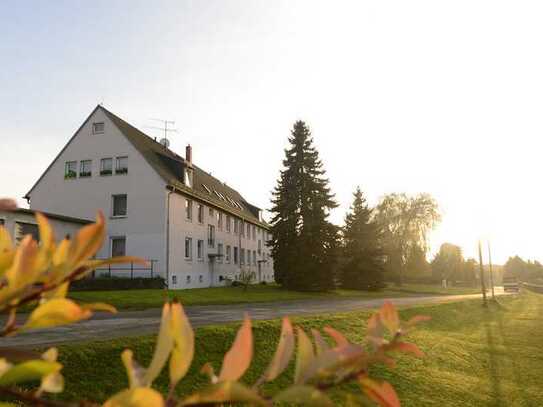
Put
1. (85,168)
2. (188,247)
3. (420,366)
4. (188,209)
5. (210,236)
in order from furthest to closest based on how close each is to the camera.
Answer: (210,236) → (188,209) → (188,247) → (85,168) → (420,366)

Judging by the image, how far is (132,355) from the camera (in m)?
0.56

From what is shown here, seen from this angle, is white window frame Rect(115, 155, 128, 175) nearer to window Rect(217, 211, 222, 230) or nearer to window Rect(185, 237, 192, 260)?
window Rect(185, 237, 192, 260)

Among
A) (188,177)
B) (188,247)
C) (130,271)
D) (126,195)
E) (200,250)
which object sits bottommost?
(130,271)

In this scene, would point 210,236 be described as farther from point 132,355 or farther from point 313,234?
point 132,355

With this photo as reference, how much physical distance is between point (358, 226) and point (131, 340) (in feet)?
134

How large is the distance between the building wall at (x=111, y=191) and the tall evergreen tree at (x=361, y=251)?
70.6ft

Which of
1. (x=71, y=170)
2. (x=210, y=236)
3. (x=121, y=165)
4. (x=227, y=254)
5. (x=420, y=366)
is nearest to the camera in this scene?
(x=420, y=366)

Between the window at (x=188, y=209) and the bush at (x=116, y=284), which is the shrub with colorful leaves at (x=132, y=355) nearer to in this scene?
the bush at (x=116, y=284)

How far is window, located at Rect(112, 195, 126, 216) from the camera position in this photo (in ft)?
101

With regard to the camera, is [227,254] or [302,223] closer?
[302,223]

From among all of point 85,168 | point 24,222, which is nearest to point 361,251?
point 85,168

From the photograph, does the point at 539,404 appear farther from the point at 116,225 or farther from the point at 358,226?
the point at 358,226

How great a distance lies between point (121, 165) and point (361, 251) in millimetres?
24614

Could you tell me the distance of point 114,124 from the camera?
100 feet
